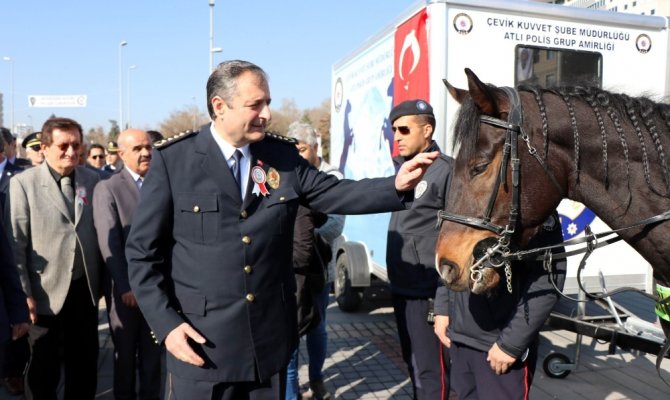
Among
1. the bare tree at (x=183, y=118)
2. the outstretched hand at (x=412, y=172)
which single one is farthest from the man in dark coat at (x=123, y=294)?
the bare tree at (x=183, y=118)

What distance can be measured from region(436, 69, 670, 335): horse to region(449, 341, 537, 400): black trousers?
0.62 m

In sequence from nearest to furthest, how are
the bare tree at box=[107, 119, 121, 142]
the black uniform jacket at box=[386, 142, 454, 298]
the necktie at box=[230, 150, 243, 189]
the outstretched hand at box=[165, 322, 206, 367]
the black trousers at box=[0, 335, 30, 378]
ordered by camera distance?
the outstretched hand at box=[165, 322, 206, 367], the necktie at box=[230, 150, 243, 189], the black trousers at box=[0, 335, 30, 378], the black uniform jacket at box=[386, 142, 454, 298], the bare tree at box=[107, 119, 121, 142]

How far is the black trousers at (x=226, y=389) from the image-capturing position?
1.97 meters

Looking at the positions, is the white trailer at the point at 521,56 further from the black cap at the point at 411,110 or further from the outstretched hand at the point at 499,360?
the outstretched hand at the point at 499,360

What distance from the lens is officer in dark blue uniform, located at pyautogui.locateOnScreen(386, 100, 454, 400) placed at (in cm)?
303

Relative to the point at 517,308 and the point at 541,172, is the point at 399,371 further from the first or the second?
the point at 541,172

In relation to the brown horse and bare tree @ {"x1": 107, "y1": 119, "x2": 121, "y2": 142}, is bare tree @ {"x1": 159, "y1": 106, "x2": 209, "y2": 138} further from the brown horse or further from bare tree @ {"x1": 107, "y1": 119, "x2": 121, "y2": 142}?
the brown horse

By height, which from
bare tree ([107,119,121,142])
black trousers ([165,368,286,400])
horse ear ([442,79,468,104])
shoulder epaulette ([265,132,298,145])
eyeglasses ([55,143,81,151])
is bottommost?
black trousers ([165,368,286,400])

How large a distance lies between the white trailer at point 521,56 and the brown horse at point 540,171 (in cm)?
200

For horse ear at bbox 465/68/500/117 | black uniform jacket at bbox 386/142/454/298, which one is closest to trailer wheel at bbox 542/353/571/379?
black uniform jacket at bbox 386/142/454/298

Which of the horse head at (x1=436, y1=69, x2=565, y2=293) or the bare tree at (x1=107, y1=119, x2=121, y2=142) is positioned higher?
the bare tree at (x1=107, y1=119, x2=121, y2=142)

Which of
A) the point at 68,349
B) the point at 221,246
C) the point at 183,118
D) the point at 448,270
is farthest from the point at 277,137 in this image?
the point at 183,118

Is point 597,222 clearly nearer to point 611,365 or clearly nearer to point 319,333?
point 611,365

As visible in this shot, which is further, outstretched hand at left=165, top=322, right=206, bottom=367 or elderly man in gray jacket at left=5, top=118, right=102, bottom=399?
elderly man in gray jacket at left=5, top=118, right=102, bottom=399
